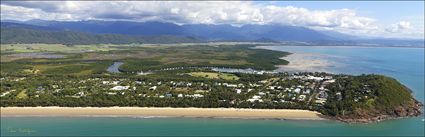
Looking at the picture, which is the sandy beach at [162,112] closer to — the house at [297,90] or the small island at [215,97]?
the small island at [215,97]

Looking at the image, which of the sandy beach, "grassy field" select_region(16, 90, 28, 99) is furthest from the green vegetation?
"grassy field" select_region(16, 90, 28, 99)

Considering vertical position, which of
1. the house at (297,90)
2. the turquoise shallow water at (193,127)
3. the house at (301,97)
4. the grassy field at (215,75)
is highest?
the grassy field at (215,75)

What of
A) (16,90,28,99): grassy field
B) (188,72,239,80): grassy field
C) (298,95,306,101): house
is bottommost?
(298,95,306,101): house

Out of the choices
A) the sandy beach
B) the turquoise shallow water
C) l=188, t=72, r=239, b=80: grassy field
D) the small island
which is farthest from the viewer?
l=188, t=72, r=239, b=80: grassy field

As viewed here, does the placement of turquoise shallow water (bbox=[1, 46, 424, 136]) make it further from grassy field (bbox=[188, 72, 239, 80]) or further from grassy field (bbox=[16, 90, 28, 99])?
grassy field (bbox=[188, 72, 239, 80])

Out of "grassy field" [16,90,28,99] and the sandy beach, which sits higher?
"grassy field" [16,90,28,99]

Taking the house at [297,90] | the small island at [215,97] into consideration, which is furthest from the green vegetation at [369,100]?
the house at [297,90]

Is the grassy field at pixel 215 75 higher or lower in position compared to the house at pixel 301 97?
higher

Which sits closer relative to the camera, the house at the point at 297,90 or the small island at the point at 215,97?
the small island at the point at 215,97
